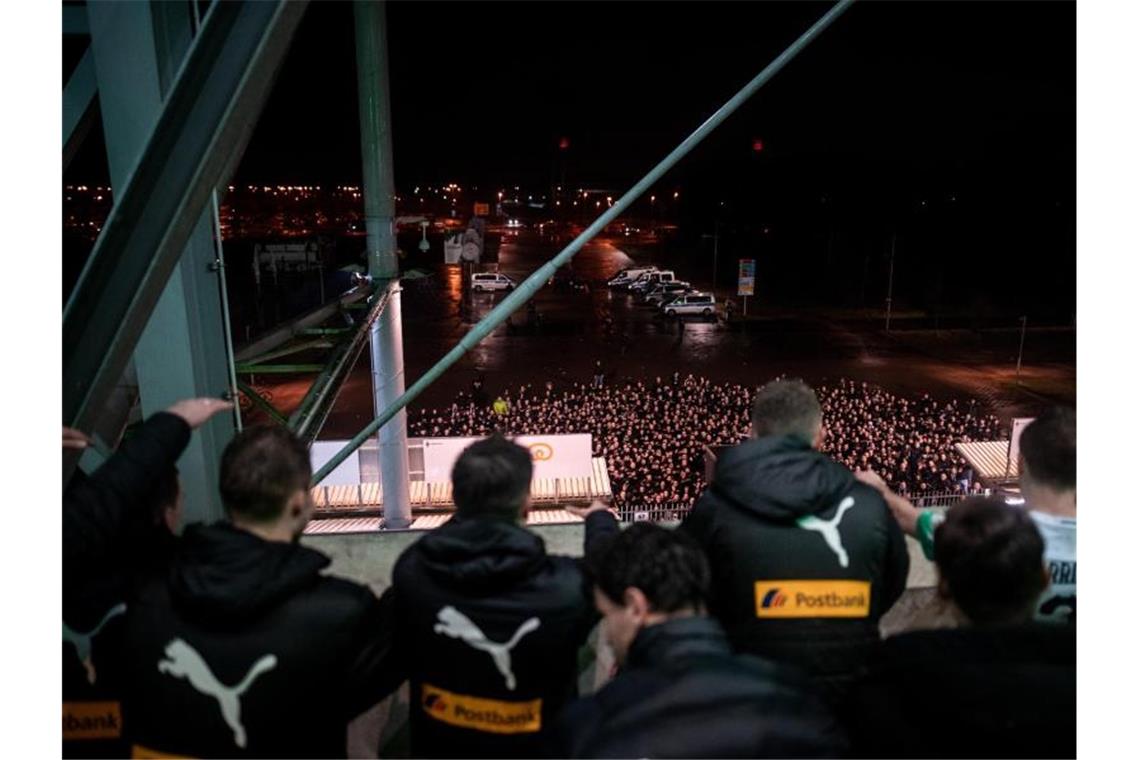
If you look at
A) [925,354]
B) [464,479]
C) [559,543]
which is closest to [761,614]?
[464,479]

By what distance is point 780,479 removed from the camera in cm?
225

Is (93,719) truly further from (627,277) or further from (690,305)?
(627,277)

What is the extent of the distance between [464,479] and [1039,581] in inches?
59.3

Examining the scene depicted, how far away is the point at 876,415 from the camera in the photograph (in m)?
17.3

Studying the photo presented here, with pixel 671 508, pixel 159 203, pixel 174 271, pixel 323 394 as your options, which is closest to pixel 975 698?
pixel 159 203

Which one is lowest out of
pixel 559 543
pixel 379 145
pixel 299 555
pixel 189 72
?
pixel 559 543

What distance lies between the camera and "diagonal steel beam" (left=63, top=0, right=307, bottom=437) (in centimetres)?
248

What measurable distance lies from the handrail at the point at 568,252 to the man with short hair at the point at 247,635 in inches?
73.9

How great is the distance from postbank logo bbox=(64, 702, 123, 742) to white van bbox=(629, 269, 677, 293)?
A: 37280 millimetres

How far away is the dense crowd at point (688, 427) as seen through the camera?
13.7 metres

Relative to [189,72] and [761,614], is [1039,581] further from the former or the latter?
[189,72]

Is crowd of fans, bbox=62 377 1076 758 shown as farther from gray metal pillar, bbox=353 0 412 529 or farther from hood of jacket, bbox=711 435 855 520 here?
gray metal pillar, bbox=353 0 412 529

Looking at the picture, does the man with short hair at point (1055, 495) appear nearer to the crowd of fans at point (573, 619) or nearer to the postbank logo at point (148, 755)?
the crowd of fans at point (573, 619)

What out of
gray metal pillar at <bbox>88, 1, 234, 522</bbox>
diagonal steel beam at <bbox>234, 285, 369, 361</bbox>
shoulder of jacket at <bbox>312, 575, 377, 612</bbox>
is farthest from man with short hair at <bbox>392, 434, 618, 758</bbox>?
diagonal steel beam at <bbox>234, 285, 369, 361</bbox>
